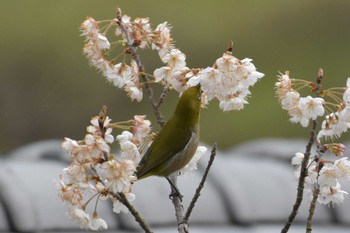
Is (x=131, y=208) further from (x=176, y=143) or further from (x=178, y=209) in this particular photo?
(x=176, y=143)

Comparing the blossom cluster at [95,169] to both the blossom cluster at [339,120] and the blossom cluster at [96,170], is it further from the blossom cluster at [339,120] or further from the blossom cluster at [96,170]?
the blossom cluster at [339,120]

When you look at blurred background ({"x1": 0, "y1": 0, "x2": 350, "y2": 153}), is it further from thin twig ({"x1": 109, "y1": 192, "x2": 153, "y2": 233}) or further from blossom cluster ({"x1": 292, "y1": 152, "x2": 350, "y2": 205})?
thin twig ({"x1": 109, "y1": 192, "x2": 153, "y2": 233})

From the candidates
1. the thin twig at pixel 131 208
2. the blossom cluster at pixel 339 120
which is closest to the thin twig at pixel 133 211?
the thin twig at pixel 131 208

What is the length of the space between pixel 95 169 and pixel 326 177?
1.33ft

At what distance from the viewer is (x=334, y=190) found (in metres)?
1.90

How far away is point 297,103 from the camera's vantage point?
180 cm

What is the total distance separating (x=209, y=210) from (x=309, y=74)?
937cm

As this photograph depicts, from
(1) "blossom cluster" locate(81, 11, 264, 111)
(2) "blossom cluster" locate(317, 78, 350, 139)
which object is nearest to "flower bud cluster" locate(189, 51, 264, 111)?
(1) "blossom cluster" locate(81, 11, 264, 111)

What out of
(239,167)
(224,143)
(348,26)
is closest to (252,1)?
(348,26)

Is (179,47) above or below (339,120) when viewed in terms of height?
below

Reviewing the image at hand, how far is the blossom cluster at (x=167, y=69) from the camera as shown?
181cm

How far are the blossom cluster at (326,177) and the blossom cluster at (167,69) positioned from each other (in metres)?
0.17

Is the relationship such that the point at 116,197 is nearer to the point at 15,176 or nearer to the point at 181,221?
the point at 181,221

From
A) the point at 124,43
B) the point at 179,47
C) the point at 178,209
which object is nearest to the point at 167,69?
the point at 124,43
